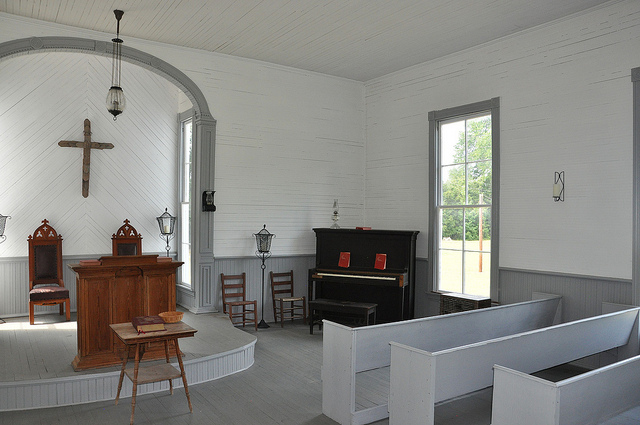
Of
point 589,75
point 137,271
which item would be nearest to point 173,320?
point 137,271

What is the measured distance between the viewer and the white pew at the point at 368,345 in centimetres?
414

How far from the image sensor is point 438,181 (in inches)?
285

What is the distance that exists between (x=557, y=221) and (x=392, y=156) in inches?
112

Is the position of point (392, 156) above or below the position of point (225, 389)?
→ above

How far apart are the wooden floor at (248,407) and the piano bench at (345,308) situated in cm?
131

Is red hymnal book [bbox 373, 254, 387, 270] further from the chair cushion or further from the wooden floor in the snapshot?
the chair cushion

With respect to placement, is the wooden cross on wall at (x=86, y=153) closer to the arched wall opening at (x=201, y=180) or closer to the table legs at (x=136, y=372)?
the arched wall opening at (x=201, y=180)

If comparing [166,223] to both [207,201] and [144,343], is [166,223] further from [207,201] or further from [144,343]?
[144,343]

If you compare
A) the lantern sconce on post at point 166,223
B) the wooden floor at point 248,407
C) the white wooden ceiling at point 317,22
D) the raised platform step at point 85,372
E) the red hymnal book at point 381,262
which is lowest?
the wooden floor at point 248,407

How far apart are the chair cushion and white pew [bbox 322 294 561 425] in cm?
408

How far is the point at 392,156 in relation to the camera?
8008 millimetres

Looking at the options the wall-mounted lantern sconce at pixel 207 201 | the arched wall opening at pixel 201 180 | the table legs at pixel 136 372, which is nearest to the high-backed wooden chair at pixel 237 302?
the arched wall opening at pixel 201 180

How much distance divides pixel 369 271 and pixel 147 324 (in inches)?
143

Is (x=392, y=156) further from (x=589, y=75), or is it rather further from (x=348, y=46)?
(x=589, y=75)
